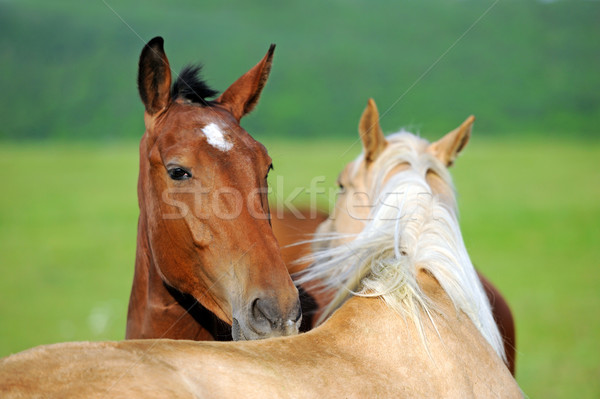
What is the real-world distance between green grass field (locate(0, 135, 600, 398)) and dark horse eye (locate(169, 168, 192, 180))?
1008mm

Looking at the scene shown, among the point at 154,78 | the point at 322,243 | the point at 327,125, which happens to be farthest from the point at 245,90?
the point at 327,125

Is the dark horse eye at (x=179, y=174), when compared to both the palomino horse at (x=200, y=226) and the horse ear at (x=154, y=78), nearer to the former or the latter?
the palomino horse at (x=200, y=226)

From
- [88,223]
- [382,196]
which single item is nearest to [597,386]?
[382,196]

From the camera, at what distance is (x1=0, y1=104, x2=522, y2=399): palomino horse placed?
1.50 m

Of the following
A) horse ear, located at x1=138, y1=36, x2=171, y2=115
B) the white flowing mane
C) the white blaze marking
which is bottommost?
the white flowing mane

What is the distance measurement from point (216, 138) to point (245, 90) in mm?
590

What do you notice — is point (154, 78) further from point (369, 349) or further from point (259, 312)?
point (369, 349)

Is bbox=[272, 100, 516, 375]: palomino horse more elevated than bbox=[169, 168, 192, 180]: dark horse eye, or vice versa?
bbox=[169, 168, 192, 180]: dark horse eye

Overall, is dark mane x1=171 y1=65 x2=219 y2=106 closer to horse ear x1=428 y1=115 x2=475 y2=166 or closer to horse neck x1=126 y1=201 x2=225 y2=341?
horse neck x1=126 y1=201 x2=225 y2=341

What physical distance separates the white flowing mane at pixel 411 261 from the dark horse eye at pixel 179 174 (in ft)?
2.56

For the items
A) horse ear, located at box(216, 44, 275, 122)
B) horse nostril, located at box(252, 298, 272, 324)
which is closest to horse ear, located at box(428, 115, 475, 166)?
horse ear, located at box(216, 44, 275, 122)

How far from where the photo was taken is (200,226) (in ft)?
8.05

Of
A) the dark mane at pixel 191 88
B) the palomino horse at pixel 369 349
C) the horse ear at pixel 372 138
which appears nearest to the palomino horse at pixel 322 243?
the horse ear at pixel 372 138

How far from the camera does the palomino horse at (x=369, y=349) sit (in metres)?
1.50
